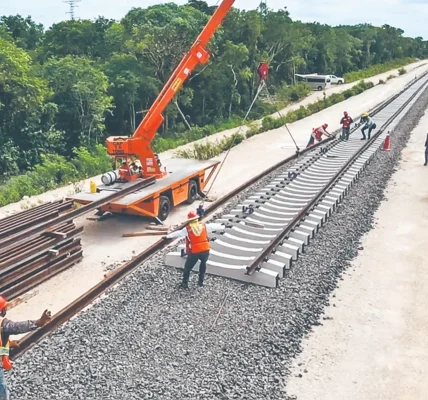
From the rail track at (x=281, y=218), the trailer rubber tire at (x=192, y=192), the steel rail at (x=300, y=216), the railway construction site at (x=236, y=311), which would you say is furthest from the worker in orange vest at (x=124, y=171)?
the steel rail at (x=300, y=216)

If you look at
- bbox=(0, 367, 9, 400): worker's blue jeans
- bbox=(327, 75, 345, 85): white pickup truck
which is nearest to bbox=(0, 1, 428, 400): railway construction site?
bbox=(0, 367, 9, 400): worker's blue jeans

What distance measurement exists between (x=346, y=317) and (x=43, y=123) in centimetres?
2173

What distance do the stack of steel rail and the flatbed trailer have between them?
1.31m

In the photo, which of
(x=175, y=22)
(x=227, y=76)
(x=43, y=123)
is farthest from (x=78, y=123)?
(x=227, y=76)

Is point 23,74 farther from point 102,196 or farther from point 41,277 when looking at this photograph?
point 41,277

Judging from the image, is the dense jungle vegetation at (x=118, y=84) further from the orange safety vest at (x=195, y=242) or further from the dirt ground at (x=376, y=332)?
the dirt ground at (x=376, y=332)

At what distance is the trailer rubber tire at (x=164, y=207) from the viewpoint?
42.3 feet

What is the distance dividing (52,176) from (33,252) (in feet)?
32.2

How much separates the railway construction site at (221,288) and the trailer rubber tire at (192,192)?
17 centimetres

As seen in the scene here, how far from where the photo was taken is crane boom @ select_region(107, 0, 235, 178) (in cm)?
1307

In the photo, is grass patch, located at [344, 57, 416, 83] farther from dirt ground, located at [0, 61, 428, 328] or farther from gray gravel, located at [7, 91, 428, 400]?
gray gravel, located at [7, 91, 428, 400]

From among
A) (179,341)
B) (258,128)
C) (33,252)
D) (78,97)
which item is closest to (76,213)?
(33,252)

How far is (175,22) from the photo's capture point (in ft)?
96.5

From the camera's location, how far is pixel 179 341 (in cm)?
710
